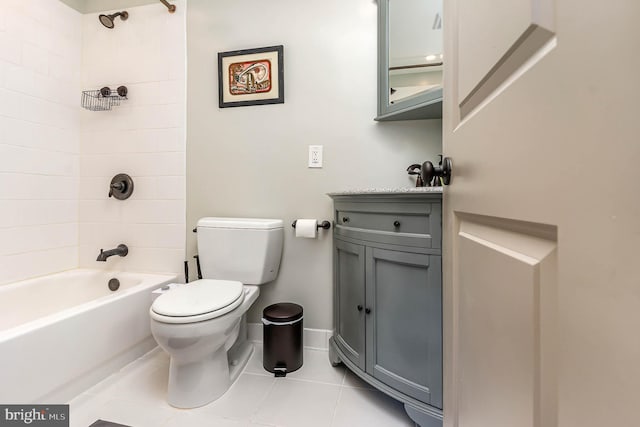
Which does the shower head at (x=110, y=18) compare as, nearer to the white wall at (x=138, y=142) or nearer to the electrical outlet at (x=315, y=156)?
the white wall at (x=138, y=142)

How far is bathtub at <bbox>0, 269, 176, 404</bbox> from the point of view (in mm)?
1035

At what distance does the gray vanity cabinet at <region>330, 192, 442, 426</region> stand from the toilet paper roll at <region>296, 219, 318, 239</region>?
25cm

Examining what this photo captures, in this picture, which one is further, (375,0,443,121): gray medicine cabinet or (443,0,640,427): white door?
(375,0,443,121): gray medicine cabinet

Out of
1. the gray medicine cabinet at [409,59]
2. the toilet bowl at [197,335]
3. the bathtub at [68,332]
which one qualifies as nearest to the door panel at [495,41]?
the gray medicine cabinet at [409,59]

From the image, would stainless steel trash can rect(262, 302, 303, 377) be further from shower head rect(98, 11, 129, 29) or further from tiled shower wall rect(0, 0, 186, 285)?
shower head rect(98, 11, 129, 29)

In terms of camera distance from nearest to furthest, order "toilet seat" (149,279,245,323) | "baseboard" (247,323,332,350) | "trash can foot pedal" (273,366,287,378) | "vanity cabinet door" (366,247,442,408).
→ "vanity cabinet door" (366,247,442,408), "toilet seat" (149,279,245,323), "trash can foot pedal" (273,366,287,378), "baseboard" (247,323,332,350)

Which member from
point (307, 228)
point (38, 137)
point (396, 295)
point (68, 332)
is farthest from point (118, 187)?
point (396, 295)

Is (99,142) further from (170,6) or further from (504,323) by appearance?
(504,323)

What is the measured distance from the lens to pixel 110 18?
1775 millimetres

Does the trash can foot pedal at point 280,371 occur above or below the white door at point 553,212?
below

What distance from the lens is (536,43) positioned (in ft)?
0.98

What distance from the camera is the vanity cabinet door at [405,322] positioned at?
99cm

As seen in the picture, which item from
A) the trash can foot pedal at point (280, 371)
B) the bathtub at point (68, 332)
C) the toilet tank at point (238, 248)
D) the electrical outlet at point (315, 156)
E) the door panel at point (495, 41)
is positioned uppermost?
the electrical outlet at point (315, 156)

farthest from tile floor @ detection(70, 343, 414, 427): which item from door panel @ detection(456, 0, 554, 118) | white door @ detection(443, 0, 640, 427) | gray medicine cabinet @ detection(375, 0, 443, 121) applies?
gray medicine cabinet @ detection(375, 0, 443, 121)
